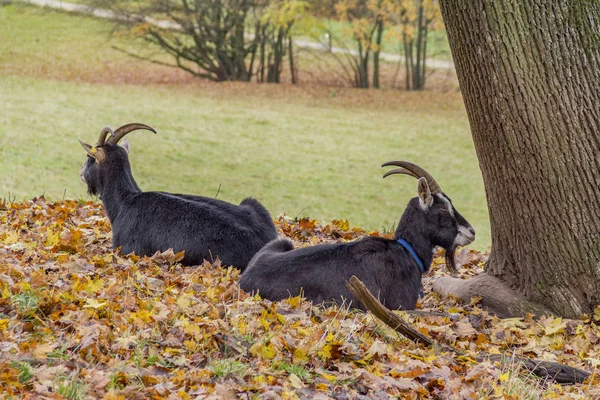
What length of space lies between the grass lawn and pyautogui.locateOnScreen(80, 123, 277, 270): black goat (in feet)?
30.2

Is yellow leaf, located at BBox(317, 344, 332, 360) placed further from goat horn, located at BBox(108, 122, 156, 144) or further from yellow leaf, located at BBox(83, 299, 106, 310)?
goat horn, located at BBox(108, 122, 156, 144)

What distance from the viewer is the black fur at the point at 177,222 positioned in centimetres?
869

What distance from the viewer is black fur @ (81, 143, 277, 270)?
8.69 m

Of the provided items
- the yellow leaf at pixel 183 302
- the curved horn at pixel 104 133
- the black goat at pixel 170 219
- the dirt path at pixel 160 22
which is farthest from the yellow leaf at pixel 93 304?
the dirt path at pixel 160 22

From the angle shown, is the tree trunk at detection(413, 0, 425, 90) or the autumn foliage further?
the tree trunk at detection(413, 0, 425, 90)

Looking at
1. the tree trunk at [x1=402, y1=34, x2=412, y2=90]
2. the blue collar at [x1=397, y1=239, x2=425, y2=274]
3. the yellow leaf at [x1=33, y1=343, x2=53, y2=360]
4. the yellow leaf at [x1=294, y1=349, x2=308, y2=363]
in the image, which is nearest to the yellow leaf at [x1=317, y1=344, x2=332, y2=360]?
the yellow leaf at [x1=294, y1=349, x2=308, y2=363]

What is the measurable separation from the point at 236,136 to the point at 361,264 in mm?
21468

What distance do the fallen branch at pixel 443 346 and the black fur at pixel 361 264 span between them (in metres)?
0.92

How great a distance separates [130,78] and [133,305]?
1290 inches

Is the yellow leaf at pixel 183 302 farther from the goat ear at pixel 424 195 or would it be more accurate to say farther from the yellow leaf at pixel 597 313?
the yellow leaf at pixel 597 313

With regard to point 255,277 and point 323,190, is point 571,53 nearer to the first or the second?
point 255,277

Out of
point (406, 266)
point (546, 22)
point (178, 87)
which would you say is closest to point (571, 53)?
point (546, 22)

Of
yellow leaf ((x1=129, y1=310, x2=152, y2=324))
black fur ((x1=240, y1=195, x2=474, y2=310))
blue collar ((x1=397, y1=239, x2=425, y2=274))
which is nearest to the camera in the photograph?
yellow leaf ((x1=129, y1=310, x2=152, y2=324))

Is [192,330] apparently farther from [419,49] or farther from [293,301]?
[419,49]
